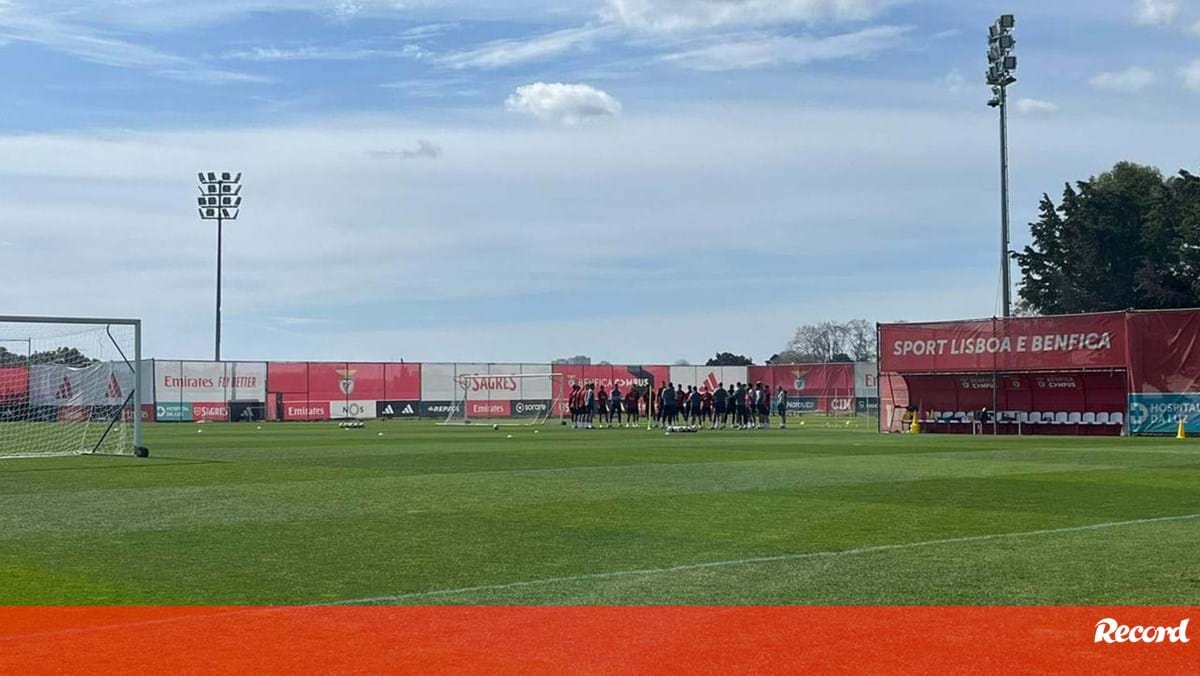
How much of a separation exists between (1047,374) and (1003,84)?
44.1 feet

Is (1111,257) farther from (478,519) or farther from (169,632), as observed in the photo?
(169,632)

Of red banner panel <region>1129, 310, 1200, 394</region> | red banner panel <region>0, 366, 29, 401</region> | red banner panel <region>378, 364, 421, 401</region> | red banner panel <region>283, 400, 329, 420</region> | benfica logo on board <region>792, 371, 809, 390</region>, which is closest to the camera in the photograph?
red banner panel <region>0, 366, 29, 401</region>

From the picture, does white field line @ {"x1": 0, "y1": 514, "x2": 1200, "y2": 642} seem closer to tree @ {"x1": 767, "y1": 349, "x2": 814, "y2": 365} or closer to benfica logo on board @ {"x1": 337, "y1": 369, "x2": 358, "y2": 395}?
benfica logo on board @ {"x1": 337, "y1": 369, "x2": 358, "y2": 395}

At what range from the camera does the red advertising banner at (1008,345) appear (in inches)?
1521

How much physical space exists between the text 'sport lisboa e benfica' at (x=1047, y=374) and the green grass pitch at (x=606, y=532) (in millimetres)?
15083

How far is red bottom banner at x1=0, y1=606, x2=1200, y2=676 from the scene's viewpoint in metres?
6.61

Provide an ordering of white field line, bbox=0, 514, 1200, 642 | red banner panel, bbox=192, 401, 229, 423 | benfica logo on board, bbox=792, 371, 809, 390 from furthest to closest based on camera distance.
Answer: benfica logo on board, bbox=792, 371, 809, 390 < red banner panel, bbox=192, 401, 229, 423 < white field line, bbox=0, 514, 1200, 642

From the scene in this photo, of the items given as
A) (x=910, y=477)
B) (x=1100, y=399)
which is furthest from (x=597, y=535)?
(x=1100, y=399)

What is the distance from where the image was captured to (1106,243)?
246 feet

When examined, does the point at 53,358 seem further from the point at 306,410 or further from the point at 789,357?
the point at 789,357

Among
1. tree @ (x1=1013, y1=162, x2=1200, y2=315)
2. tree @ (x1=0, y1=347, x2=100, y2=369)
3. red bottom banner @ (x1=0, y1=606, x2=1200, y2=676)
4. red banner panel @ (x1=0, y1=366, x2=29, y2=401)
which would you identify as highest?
tree @ (x1=1013, y1=162, x2=1200, y2=315)

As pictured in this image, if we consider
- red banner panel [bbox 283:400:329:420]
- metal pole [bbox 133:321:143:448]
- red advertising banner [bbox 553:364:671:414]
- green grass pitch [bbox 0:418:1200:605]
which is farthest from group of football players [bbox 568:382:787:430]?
green grass pitch [bbox 0:418:1200:605]

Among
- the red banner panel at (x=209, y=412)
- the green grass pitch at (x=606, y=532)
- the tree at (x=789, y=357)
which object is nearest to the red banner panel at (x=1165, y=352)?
the green grass pitch at (x=606, y=532)

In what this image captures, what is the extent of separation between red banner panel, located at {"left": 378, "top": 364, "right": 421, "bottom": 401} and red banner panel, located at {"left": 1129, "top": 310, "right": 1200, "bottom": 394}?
38.9m
